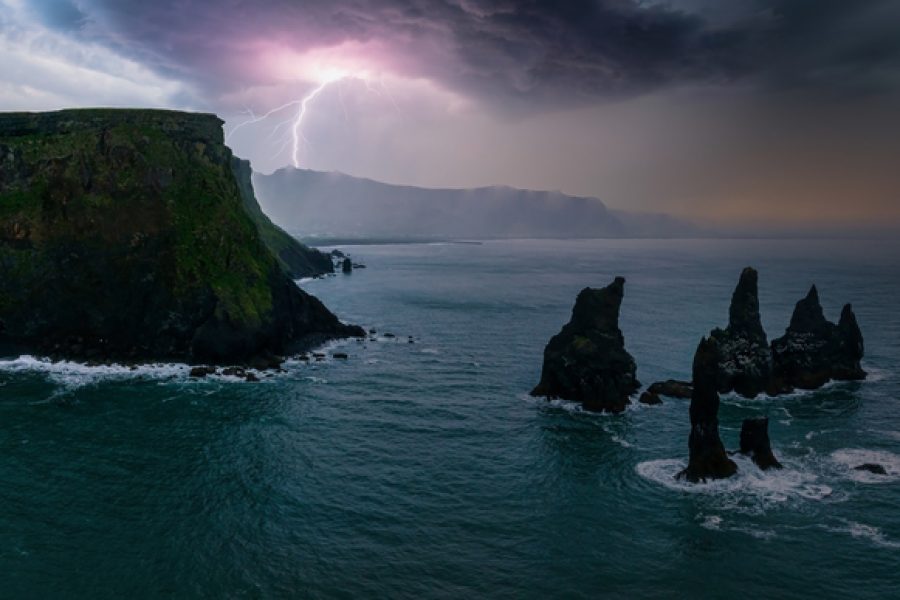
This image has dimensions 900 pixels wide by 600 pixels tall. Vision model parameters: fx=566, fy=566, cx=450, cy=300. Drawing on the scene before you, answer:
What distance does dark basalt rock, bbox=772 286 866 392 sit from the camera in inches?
2813

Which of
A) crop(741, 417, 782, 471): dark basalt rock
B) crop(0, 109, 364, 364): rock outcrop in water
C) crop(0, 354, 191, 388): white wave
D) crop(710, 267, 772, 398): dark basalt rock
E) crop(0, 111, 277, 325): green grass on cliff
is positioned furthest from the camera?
crop(0, 111, 277, 325): green grass on cliff

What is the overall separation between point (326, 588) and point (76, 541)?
668 inches

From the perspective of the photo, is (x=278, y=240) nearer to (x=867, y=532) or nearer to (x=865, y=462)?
(x=865, y=462)

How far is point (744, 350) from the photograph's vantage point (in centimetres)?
6875

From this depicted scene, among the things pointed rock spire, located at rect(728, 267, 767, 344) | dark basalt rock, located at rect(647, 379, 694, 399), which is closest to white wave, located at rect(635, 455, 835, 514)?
dark basalt rock, located at rect(647, 379, 694, 399)

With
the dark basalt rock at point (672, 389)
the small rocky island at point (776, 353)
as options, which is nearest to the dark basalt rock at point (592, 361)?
the dark basalt rock at point (672, 389)

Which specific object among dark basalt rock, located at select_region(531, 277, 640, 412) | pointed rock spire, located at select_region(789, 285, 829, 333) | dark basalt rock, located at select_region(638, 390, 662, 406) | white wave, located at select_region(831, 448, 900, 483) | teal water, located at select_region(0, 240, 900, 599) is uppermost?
pointed rock spire, located at select_region(789, 285, 829, 333)

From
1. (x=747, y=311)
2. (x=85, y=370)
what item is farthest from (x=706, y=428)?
(x=85, y=370)

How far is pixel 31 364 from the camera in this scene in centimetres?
7269

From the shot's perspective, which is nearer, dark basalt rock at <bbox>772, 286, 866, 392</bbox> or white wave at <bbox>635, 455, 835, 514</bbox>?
white wave at <bbox>635, 455, 835, 514</bbox>

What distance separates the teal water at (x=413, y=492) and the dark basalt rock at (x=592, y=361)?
2668mm

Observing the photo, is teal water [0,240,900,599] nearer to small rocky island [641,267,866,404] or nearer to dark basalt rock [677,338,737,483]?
dark basalt rock [677,338,737,483]

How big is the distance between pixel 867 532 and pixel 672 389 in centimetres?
2970

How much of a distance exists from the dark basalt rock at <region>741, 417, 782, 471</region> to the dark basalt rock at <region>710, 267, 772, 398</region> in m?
20.9
